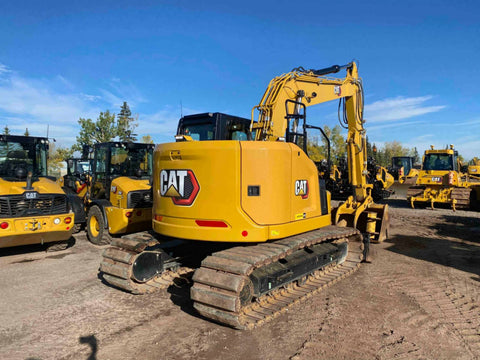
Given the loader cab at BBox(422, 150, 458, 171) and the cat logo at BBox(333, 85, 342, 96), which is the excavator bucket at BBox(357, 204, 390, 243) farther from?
the loader cab at BBox(422, 150, 458, 171)

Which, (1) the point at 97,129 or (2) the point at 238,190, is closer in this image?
(2) the point at 238,190

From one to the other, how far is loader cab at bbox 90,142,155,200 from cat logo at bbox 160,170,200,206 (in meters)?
4.38

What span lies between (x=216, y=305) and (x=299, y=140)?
263 cm

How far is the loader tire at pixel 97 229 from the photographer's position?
823 cm

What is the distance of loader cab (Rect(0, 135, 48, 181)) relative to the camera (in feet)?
26.0

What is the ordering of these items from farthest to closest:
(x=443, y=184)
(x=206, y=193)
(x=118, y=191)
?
(x=443, y=184) → (x=118, y=191) → (x=206, y=193)

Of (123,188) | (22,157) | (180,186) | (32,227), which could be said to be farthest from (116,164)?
(180,186)

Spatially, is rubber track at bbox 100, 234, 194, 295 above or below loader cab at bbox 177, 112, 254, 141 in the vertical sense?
below

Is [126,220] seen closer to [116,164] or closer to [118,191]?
A: [118,191]

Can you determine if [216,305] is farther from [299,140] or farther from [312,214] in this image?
[299,140]

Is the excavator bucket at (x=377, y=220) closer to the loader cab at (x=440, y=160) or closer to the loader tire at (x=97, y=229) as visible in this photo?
the loader tire at (x=97, y=229)

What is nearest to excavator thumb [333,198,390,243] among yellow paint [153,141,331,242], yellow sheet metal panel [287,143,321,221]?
yellow sheet metal panel [287,143,321,221]

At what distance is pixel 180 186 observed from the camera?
4.56m

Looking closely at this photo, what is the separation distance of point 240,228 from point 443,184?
1474cm
